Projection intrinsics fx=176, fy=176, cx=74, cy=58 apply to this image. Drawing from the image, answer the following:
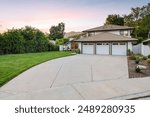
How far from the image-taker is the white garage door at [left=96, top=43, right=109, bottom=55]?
92.7 feet

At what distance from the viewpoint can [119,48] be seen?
27047 millimetres

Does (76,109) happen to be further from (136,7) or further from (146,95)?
(136,7)

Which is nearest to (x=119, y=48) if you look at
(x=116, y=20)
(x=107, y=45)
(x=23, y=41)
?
(x=107, y=45)

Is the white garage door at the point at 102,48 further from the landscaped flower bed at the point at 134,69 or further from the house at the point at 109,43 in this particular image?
the landscaped flower bed at the point at 134,69

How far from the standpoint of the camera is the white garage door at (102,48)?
2825 cm

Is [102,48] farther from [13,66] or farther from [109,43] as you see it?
[13,66]

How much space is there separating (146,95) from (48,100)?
12.1ft

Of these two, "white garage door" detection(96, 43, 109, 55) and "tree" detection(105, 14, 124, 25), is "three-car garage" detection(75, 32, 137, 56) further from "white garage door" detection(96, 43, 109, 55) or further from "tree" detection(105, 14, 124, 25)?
"tree" detection(105, 14, 124, 25)

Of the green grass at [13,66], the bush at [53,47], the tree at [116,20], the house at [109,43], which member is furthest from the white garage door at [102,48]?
the tree at [116,20]

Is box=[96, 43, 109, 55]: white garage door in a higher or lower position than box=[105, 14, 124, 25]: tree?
lower

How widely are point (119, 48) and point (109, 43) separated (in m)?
1.81

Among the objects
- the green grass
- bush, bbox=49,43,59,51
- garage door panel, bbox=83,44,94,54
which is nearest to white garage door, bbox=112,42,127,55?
garage door panel, bbox=83,44,94,54

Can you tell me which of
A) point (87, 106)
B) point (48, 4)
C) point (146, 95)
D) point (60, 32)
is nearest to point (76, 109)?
point (87, 106)

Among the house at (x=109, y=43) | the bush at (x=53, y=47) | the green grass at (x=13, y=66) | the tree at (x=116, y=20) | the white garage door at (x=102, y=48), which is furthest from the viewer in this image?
the tree at (x=116, y=20)
